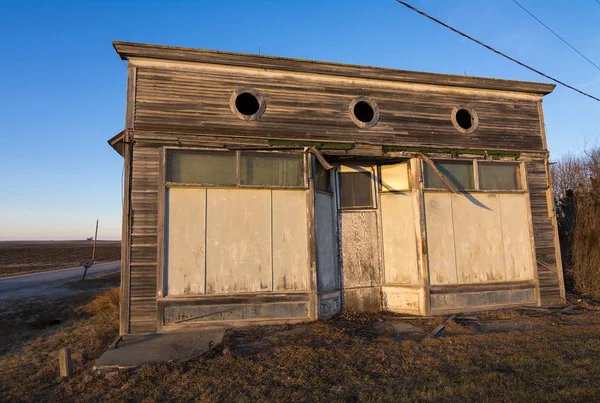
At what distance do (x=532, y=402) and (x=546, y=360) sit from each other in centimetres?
159

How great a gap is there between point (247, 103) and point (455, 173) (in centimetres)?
528

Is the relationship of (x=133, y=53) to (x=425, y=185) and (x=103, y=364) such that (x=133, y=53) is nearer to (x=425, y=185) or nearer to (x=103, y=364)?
(x=103, y=364)

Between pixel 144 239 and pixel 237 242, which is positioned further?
pixel 237 242

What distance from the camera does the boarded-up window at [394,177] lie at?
8.73 m

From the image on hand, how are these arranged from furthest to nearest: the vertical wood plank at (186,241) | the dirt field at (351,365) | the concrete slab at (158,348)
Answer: the vertical wood plank at (186,241) → the concrete slab at (158,348) → the dirt field at (351,365)

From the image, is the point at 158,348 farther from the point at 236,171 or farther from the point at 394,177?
the point at 394,177

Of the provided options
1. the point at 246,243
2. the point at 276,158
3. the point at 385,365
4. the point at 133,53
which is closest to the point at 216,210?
the point at 246,243

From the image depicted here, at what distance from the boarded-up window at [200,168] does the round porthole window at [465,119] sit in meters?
5.67

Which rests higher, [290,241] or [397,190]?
[397,190]

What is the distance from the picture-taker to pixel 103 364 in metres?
5.22

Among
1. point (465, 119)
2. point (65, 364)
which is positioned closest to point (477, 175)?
point (465, 119)

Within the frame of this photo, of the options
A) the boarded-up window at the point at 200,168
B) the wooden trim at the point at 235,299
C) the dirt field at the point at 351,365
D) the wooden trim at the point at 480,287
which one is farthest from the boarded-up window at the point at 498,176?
the boarded-up window at the point at 200,168

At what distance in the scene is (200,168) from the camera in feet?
24.6

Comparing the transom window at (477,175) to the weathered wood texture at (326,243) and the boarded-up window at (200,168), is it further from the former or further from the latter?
the boarded-up window at (200,168)
